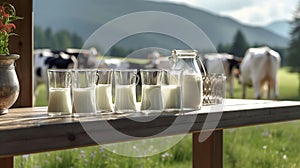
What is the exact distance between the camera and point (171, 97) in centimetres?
164

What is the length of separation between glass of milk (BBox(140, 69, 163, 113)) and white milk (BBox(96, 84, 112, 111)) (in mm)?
109

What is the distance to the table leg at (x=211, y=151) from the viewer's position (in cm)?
200

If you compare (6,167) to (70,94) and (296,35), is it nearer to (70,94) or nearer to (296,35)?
(70,94)

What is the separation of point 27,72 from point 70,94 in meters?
0.57

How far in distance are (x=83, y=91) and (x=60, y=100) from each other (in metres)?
0.08

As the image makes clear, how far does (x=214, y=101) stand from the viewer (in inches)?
78.4

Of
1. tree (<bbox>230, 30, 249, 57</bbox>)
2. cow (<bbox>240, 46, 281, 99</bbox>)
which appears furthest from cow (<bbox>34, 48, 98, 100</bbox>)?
tree (<bbox>230, 30, 249, 57</bbox>)

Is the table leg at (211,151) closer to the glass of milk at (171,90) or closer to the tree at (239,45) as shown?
the glass of milk at (171,90)

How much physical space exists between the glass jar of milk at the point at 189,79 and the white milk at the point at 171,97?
3.2 inches

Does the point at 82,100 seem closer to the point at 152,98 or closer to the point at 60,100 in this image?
the point at 60,100

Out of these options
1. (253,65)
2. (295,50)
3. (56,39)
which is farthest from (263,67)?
(56,39)

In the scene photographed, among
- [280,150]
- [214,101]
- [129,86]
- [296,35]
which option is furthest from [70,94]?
[296,35]

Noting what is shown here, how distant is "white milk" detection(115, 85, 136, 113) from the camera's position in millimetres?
1546

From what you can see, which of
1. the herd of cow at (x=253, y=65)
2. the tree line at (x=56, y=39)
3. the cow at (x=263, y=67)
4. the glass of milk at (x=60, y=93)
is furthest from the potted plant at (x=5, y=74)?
the tree line at (x=56, y=39)
